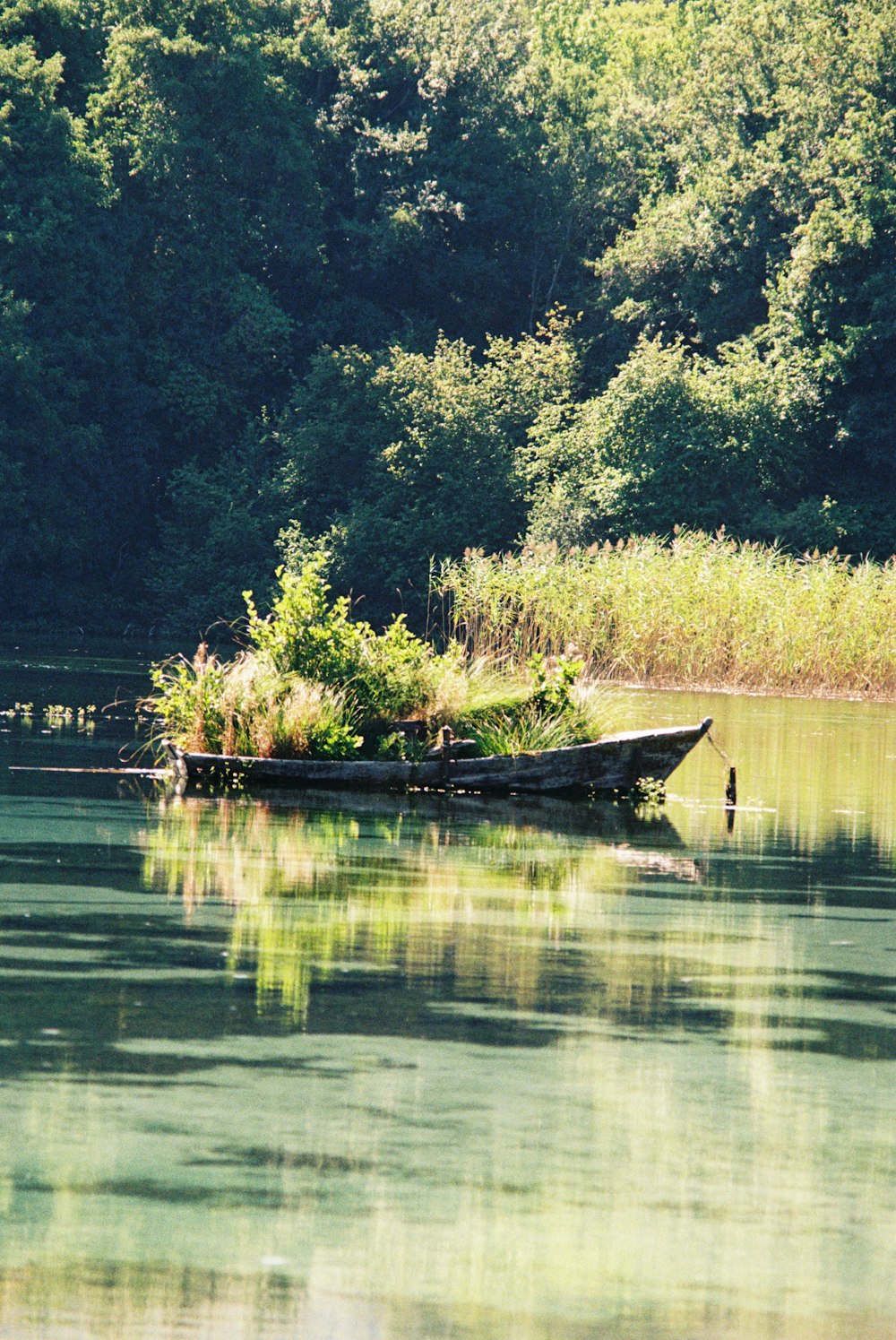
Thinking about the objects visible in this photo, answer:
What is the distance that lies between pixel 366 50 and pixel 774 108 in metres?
11.8

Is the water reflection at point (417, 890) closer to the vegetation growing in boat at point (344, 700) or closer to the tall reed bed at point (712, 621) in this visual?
the vegetation growing in boat at point (344, 700)

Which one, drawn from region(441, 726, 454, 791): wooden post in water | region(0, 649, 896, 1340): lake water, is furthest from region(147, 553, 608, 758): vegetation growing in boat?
region(0, 649, 896, 1340): lake water

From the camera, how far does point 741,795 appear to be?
61.3 ft

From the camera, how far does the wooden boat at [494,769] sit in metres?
18.1

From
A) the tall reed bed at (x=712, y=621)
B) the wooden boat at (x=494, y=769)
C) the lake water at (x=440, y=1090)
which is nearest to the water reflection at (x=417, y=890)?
the lake water at (x=440, y=1090)

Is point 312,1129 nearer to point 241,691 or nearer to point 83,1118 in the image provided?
point 83,1118

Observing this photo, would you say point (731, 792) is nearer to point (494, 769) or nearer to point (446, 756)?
point (494, 769)

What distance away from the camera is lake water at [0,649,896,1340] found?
5348 mm

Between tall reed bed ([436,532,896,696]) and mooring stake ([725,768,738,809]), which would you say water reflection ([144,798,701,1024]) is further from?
tall reed bed ([436,532,896,696])

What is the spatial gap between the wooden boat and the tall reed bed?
11.6 metres

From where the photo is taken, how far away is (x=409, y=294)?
57.3m

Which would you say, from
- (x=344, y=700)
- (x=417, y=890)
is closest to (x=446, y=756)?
(x=344, y=700)

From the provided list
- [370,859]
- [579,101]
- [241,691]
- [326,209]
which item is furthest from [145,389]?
[370,859]

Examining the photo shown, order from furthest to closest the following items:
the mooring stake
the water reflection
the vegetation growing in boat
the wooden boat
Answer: the vegetation growing in boat → the wooden boat → the mooring stake → the water reflection
